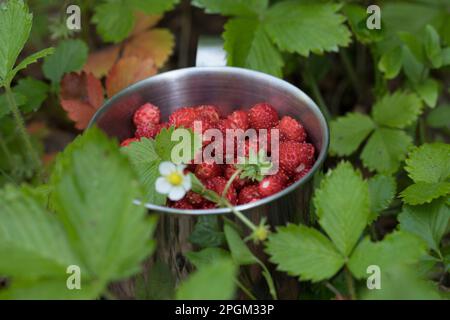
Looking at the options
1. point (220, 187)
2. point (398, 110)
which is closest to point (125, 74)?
point (220, 187)

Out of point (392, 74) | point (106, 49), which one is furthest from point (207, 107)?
point (106, 49)

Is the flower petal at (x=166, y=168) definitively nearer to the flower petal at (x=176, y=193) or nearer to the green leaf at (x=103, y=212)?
the flower petal at (x=176, y=193)

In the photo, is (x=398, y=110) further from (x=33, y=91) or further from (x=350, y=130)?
(x=33, y=91)

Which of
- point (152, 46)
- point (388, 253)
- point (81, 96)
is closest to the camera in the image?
point (388, 253)

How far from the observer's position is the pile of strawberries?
1.03 m

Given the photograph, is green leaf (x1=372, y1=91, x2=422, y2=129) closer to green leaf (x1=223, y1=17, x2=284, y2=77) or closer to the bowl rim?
green leaf (x1=223, y1=17, x2=284, y2=77)

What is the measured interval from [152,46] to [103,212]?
0.96m

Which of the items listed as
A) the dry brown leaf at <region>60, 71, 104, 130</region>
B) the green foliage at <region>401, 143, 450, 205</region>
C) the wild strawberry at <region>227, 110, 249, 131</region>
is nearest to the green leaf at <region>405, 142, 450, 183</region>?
the green foliage at <region>401, 143, 450, 205</region>

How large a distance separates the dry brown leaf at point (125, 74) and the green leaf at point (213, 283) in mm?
732

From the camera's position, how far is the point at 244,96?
1.22 metres

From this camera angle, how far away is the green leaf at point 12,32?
1.13 meters

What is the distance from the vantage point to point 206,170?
1052 mm

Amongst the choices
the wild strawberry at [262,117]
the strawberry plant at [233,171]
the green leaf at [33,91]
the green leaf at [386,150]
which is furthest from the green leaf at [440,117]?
the green leaf at [33,91]

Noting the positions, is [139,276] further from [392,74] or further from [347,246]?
[392,74]
